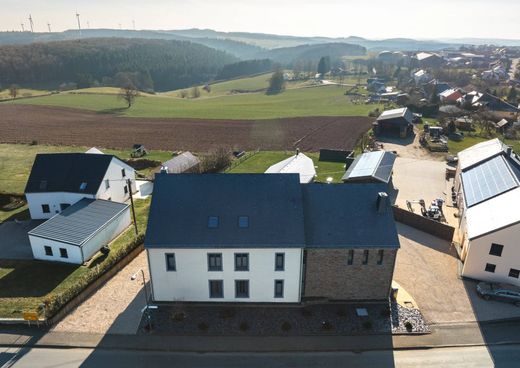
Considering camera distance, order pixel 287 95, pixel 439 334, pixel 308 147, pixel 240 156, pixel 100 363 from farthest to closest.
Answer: pixel 287 95
pixel 308 147
pixel 240 156
pixel 439 334
pixel 100 363

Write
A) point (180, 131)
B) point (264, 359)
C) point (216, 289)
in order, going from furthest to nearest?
point (180, 131)
point (216, 289)
point (264, 359)

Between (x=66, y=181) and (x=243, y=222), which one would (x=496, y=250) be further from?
(x=66, y=181)

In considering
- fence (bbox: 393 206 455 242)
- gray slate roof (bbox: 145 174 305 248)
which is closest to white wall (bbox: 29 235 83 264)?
gray slate roof (bbox: 145 174 305 248)

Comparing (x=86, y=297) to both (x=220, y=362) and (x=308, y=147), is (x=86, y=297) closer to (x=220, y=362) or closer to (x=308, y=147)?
(x=220, y=362)

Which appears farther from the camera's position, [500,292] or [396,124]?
[396,124]

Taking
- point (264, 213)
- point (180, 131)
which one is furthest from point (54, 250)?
point (180, 131)

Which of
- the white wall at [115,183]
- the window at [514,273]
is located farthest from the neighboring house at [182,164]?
the window at [514,273]

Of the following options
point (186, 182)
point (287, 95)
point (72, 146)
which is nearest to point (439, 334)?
point (186, 182)
